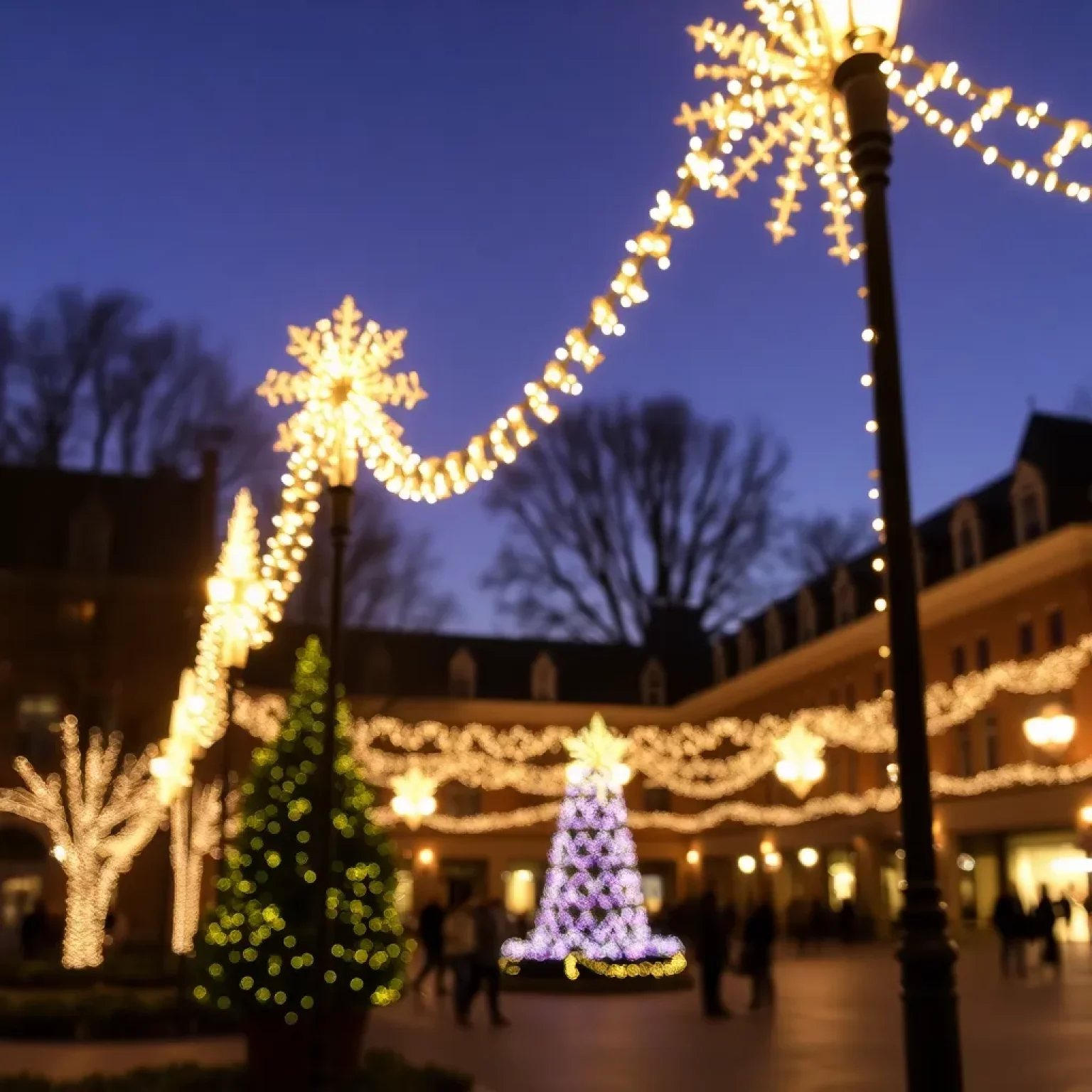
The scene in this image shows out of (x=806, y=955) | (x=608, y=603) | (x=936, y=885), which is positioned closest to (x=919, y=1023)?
(x=936, y=885)

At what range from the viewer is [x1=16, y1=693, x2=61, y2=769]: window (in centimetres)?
3566

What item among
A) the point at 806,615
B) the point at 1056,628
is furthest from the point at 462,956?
the point at 806,615

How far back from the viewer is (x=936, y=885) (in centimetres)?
469

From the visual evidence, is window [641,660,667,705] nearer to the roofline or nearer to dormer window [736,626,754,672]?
the roofline

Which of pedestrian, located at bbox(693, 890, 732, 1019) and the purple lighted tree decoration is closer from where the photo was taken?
pedestrian, located at bbox(693, 890, 732, 1019)

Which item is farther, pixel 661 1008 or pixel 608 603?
pixel 608 603

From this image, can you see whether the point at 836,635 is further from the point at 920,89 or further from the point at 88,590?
the point at 920,89

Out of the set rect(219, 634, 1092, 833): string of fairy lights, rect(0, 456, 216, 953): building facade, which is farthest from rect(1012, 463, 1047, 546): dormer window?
rect(0, 456, 216, 953): building facade

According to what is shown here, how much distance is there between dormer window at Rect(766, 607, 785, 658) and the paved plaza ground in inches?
938

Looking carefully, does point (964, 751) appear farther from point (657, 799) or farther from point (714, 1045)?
point (714, 1045)

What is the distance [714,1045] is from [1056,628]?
19.1 metres

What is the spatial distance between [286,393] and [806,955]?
24.1m

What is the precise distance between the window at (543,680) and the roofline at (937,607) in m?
5.69

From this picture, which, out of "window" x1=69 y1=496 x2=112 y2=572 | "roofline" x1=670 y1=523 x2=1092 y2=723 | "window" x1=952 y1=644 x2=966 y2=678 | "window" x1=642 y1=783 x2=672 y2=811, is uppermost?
"window" x1=69 y1=496 x2=112 y2=572
